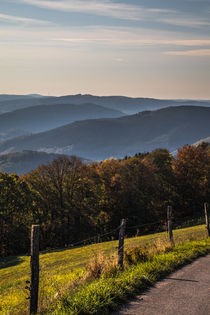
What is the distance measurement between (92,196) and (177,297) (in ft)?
180

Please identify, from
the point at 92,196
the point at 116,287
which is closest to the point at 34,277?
the point at 116,287

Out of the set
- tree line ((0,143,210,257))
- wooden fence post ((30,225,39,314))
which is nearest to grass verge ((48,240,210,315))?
wooden fence post ((30,225,39,314))

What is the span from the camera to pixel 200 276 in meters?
10.8

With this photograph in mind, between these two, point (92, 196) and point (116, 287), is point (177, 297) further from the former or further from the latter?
point (92, 196)

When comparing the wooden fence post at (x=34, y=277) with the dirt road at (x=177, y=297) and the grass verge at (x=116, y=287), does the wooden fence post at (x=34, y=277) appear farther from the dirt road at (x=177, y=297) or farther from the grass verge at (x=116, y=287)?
the dirt road at (x=177, y=297)

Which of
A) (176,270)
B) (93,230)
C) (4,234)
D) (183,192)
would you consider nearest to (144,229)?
(93,230)

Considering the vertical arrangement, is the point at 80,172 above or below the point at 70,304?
above

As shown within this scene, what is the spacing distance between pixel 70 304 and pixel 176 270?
5030mm

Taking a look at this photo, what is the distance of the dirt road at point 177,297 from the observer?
762 cm

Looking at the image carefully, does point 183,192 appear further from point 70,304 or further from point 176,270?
point 70,304

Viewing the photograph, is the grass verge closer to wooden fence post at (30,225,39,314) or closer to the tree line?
wooden fence post at (30,225,39,314)

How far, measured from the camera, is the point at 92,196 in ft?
207

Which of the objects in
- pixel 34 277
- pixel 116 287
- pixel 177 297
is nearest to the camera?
pixel 34 277

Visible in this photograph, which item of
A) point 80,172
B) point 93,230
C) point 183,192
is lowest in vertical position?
point 93,230
